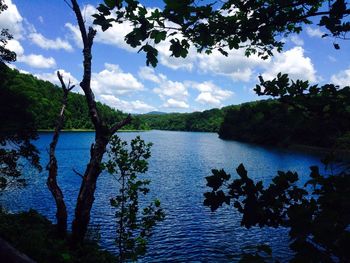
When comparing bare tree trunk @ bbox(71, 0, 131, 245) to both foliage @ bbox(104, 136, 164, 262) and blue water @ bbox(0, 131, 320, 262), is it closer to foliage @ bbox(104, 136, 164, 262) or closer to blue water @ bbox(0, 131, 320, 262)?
foliage @ bbox(104, 136, 164, 262)

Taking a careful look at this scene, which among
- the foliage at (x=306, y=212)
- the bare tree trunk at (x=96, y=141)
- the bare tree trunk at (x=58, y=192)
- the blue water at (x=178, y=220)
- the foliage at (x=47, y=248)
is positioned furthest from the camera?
the blue water at (x=178, y=220)

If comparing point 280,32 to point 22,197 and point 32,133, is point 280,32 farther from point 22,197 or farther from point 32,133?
point 22,197

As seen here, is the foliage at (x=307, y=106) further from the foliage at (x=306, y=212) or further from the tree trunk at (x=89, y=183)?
the tree trunk at (x=89, y=183)

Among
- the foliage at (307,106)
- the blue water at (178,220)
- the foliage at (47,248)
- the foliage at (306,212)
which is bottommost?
the blue water at (178,220)

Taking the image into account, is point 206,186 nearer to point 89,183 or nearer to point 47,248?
point 89,183

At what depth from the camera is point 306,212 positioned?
3.31 metres

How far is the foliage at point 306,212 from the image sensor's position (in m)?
3.13

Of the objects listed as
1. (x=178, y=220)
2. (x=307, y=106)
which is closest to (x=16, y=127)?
(x=178, y=220)

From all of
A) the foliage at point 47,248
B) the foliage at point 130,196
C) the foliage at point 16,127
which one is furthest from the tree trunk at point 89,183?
the foliage at point 16,127

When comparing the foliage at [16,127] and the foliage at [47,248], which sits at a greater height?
the foliage at [16,127]

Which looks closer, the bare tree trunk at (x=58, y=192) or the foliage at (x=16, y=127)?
the bare tree trunk at (x=58, y=192)

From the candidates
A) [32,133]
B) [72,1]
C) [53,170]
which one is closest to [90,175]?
[53,170]

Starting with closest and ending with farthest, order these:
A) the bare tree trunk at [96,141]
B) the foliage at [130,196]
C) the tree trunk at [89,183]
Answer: the bare tree trunk at [96,141] → the tree trunk at [89,183] → the foliage at [130,196]

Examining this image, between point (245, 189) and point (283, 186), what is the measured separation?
0.49 metres
